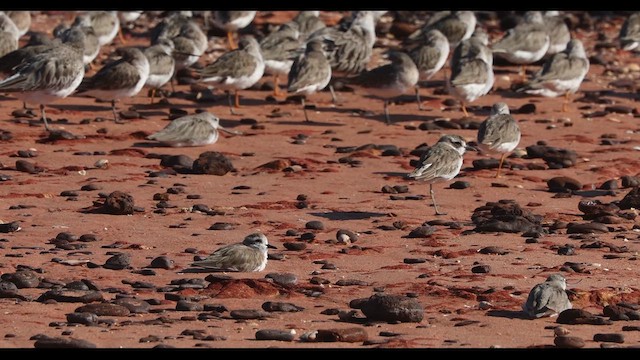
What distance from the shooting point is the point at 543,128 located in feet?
61.6

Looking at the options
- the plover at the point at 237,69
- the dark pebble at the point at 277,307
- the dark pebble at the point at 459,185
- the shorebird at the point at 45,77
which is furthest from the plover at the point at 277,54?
the dark pebble at the point at 277,307

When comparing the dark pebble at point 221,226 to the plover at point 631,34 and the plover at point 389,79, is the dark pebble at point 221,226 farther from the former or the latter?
the plover at point 631,34

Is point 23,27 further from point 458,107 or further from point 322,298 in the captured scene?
point 322,298

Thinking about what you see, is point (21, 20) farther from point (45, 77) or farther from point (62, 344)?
point (62, 344)

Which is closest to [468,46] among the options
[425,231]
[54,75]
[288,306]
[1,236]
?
[54,75]

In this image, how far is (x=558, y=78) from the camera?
65.2 ft

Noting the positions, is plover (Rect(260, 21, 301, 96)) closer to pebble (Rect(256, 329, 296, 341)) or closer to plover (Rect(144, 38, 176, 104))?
plover (Rect(144, 38, 176, 104))

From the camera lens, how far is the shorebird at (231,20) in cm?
2359

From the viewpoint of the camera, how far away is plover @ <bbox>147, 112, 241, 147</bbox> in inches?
658

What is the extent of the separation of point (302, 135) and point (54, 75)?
9.96 feet

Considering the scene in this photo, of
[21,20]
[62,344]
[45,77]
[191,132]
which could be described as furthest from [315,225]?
[21,20]

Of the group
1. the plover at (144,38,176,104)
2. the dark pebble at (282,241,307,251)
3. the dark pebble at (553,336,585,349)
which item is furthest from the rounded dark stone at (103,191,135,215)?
the plover at (144,38,176,104)

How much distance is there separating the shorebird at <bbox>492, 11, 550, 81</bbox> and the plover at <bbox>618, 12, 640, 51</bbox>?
4.48 ft

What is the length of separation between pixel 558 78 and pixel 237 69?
4.37m
